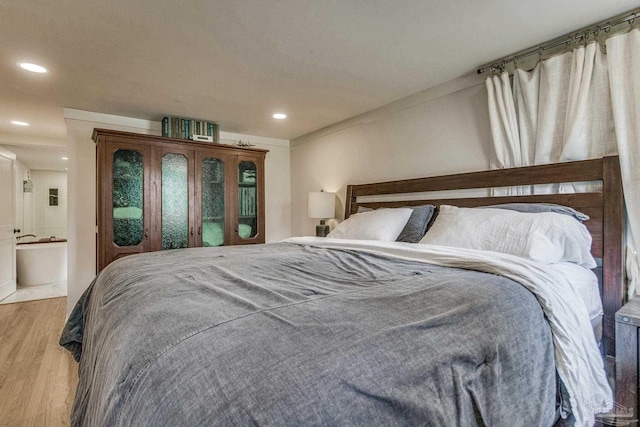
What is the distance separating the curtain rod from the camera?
6.03 ft

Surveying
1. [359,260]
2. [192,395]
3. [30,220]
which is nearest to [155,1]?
[359,260]

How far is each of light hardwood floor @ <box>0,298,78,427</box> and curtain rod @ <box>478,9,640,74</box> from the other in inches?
137

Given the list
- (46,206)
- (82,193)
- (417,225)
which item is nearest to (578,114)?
(417,225)

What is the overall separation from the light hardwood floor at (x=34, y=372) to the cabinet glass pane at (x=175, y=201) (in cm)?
124

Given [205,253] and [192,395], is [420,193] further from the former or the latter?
Result: [192,395]

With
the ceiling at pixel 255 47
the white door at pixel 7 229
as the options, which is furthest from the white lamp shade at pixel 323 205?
the white door at pixel 7 229

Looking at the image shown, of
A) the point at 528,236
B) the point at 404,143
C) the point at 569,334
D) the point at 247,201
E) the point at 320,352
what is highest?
the point at 404,143

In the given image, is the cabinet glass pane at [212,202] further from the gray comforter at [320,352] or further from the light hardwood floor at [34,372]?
the gray comforter at [320,352]

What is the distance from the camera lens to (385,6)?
1.74 meters

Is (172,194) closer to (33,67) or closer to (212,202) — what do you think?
(212,202)

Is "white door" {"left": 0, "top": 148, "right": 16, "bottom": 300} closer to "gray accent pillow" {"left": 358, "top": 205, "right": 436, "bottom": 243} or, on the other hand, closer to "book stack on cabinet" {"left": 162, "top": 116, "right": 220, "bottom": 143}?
"book stack on cabinet" {"left": 162, "top": 116, "right": 220, "bottom": 143}

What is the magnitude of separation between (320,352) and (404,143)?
9.18ft

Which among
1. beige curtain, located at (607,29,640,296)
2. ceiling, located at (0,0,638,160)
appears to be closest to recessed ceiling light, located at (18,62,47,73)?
ceiling, located at (0,0,638,160)

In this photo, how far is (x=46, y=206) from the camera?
7.17 meters
